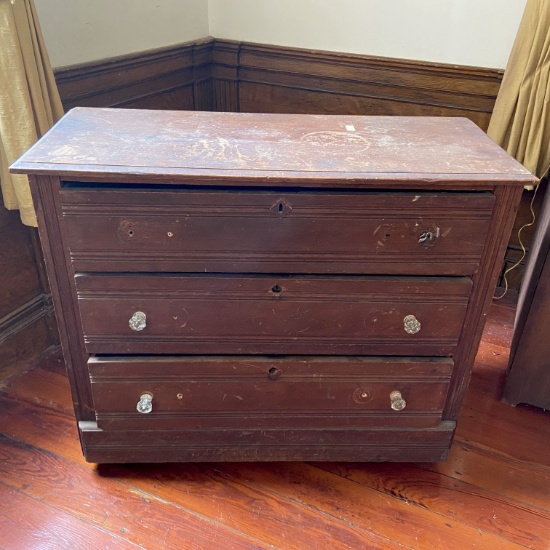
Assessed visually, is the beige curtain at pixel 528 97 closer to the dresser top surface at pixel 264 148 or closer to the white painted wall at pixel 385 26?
→ the white painted wall at pixel 385 26

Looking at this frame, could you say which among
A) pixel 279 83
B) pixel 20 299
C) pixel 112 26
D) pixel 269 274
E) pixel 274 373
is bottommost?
pixel 20 299

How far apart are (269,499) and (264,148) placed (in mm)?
888

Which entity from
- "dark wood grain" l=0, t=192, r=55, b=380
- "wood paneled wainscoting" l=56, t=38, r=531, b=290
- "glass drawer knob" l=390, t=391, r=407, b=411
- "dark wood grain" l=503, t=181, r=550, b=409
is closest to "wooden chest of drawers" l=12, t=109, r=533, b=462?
"glass drawer knob" l=390, t=391, r=407, b=411

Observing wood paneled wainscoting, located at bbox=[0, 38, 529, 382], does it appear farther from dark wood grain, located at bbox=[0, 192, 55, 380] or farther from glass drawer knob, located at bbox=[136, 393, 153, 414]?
glass drawer knob, located at bbox=[136, 393, 153, 414]

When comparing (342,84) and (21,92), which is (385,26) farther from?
(21,92)

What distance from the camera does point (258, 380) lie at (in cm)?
133

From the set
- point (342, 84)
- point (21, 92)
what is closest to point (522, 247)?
point (342, 84)

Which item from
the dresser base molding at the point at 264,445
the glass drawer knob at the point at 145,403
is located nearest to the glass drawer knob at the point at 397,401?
the dresser base molding at the point at 264,445

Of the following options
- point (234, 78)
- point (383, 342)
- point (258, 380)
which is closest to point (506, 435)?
point (383, 342)

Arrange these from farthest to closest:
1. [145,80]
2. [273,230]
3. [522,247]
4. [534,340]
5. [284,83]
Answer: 1. [284,83]
2. [522,247]
3. [145,80]
4. [534,340]
5. [273,230]

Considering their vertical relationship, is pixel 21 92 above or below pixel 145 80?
above

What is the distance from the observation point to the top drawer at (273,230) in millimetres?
1093

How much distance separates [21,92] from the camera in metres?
1.39

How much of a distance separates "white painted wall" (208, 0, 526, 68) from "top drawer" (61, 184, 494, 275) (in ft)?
3.53
